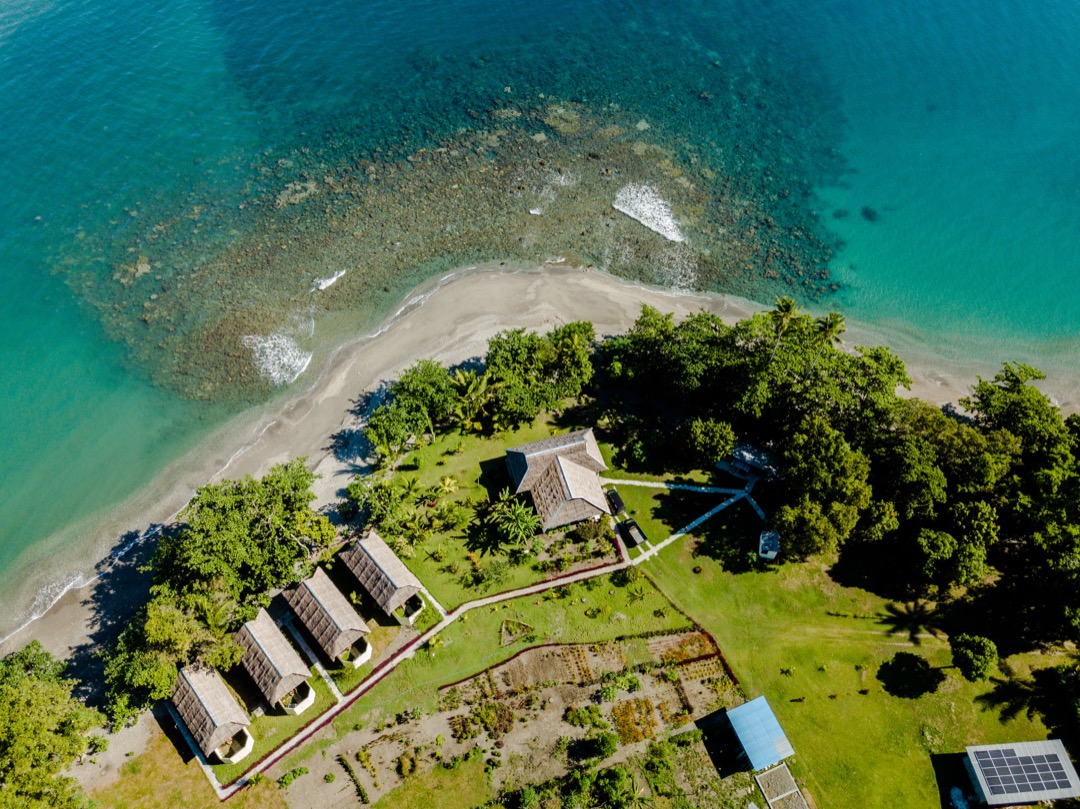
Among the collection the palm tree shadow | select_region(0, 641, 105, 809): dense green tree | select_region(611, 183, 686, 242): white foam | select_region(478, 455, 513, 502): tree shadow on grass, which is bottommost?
the palm tree shadow

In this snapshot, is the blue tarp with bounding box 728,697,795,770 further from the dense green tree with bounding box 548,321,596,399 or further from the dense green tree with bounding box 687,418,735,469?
the dense green tree with bounding box 548,321,596,399

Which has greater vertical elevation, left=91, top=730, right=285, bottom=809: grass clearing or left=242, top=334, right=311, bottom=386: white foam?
left=242, top=334, right=311, bottom=386: white foam

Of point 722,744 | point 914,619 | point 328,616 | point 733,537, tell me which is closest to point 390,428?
point 328,616

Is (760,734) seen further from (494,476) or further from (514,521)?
(494,476)

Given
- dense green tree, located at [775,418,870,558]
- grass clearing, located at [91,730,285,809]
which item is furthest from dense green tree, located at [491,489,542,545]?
grass clearing, located at [91,730,285,809]

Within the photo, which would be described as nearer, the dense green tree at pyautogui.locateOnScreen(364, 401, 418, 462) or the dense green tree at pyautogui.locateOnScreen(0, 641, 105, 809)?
the dense green tree at pyautogui.locateOnScreen(0, 641, 105, 809)

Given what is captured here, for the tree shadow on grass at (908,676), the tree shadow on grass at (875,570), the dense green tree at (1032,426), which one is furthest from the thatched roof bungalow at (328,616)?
the dense green tree at (1032,426)

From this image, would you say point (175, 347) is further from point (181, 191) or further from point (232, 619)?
point (232, 619)
